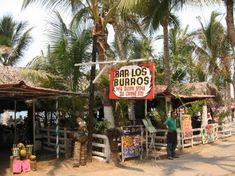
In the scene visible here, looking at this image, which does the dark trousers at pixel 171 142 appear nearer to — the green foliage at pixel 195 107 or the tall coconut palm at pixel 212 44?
the green foliage at pixel 195 107

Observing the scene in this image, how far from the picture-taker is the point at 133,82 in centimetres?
1155

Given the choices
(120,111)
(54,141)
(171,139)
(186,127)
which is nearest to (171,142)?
(171,139)

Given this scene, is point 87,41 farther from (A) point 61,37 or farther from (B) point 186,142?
(B) point 186,142

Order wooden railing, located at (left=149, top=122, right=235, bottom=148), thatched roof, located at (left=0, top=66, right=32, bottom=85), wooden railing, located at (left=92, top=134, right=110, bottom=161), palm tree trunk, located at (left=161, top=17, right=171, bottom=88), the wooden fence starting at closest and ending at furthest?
1. wooden railing, located at (left=92, top=134, right=110, bottom=161)
2. the wooden fence
3. thatched roof, located at (left=0, top=66, right=32, bottom=85)
4. wooden railing, located at (left=149, top=122, right=235, bottom=148)
5. palm tree trunk, located at (left=161, top=17, right=171, bottom=88)

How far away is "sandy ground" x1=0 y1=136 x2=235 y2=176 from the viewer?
11742 mm

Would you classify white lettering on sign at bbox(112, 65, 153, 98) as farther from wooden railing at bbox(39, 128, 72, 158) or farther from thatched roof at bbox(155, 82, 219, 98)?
thatched roof at bbox(155, 82, 219, 98)

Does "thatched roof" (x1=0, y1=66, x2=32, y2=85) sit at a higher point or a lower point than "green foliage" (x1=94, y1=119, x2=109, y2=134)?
higher

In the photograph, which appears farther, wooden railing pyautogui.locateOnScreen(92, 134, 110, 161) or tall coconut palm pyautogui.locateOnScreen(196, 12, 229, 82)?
tall coconut palm pyautogui.locateOnScreen(196, 12, 229, 82)

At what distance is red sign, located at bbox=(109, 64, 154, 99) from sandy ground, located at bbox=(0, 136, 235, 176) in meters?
2.12

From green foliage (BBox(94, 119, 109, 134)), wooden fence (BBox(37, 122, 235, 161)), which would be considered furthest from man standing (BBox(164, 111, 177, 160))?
Answer: green foliage (BBox(94, 119, 109, 134))

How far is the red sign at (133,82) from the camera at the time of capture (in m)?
11.2

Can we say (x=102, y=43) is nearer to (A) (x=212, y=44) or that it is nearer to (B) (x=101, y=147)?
(B) (x=101, y=147)

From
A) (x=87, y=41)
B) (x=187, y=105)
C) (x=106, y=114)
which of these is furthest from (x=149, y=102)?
(x=106, y=114)

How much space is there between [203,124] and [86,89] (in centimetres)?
597
